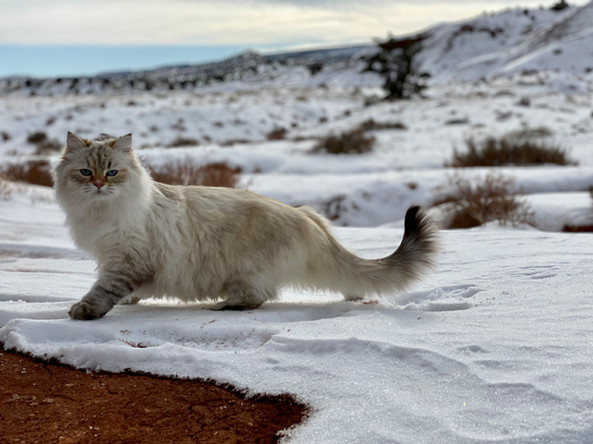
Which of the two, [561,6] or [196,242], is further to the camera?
[561,6]

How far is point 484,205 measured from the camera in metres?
7.87

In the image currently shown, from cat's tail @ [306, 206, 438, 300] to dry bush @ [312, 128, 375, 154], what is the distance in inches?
384

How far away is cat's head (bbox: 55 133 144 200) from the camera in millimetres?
3445

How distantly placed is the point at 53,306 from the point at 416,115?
16776 millimetres

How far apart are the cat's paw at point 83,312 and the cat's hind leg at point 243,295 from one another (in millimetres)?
746

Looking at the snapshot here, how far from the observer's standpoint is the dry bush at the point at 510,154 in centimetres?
1184

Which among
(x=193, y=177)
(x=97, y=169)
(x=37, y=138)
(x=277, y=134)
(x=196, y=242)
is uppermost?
(x=97, y=169)

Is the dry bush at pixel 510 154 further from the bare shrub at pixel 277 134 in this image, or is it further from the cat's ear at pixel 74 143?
the cat's ear at pixel 74 143

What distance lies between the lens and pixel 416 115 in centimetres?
1905

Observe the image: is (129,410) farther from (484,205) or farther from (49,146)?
(49,146)

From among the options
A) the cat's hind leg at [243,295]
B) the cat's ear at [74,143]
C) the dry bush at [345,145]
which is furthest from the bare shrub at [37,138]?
the cat's hind leg at [243,295]

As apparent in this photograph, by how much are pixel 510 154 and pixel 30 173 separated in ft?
30.8

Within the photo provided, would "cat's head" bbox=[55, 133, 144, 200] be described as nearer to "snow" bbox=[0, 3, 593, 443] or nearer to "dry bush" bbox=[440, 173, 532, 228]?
"snow" bbox=[0, 3, 593, 443]

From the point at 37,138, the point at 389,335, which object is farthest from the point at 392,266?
the point at 37,138
